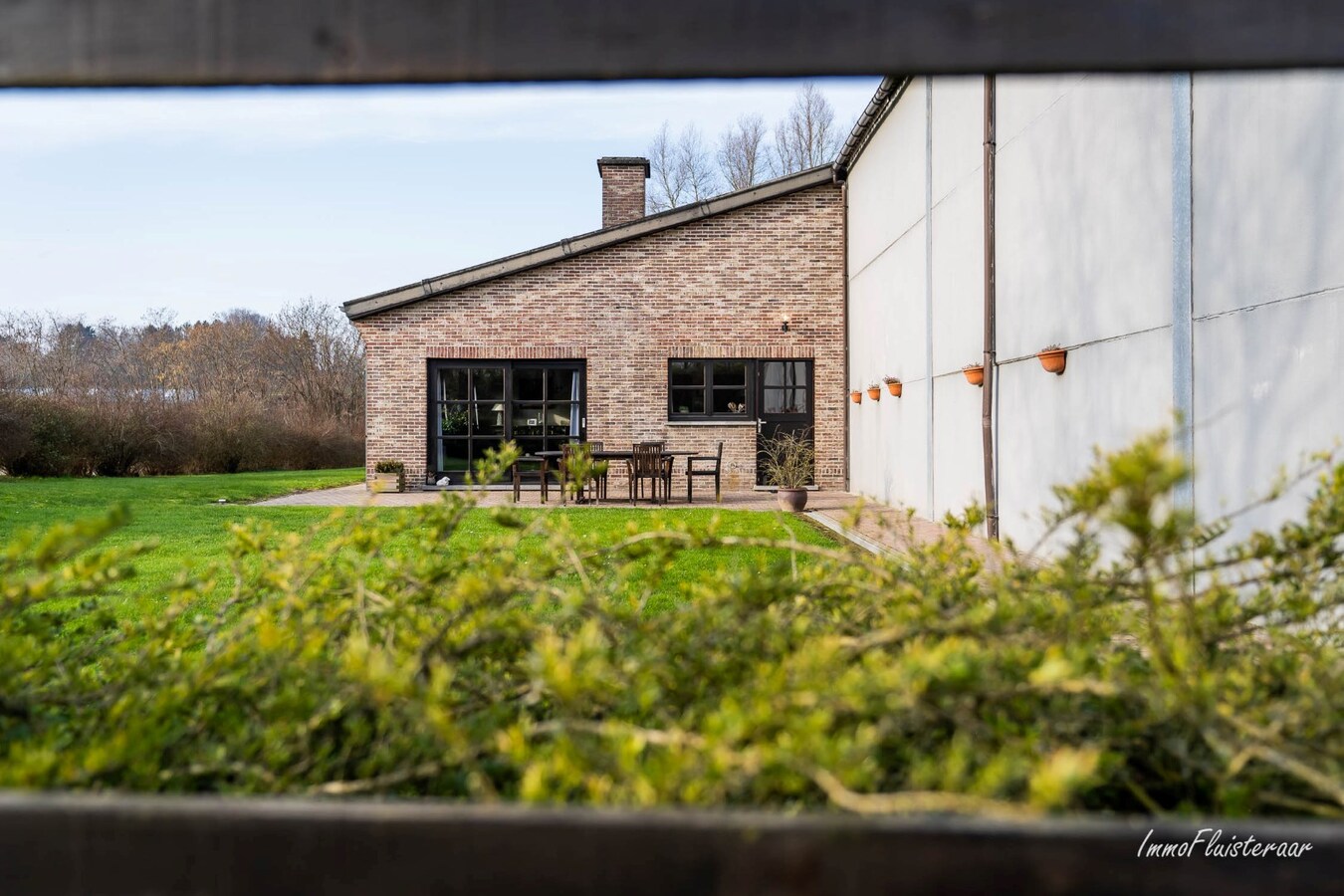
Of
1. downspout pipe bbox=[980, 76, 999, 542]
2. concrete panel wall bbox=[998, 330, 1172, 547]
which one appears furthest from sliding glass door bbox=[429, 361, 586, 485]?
concrete panel wall bbox=[998, 330, 1172, 547]

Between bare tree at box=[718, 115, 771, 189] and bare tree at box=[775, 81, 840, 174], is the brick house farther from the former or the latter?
bare tree at box=[718, 115, 771, 189]

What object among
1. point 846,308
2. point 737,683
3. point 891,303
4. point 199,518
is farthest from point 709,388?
point 737,683

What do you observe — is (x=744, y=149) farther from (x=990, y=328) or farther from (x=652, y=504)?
(x=990, y=328)

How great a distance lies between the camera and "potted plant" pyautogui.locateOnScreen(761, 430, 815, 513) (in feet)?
38.0

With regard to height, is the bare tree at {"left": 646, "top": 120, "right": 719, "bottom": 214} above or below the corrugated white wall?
above

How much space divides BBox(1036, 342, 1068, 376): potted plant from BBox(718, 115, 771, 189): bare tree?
21.9 metres

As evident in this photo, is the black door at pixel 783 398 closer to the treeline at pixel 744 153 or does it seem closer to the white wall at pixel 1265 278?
the white wall at pixel 1265 278

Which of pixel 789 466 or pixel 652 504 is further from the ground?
pixel 789 466

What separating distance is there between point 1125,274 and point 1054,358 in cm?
99

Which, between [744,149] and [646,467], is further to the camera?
[744,149]

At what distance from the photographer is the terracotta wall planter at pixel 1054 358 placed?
22.9 feet

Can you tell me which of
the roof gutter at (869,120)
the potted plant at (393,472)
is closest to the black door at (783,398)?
the roof gutter at (869,120)

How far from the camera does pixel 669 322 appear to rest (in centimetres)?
1523

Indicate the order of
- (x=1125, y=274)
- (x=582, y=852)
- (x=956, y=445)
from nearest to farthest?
(x=582, y=852) → (x=1125, y=274) → (x=956, y=445)
